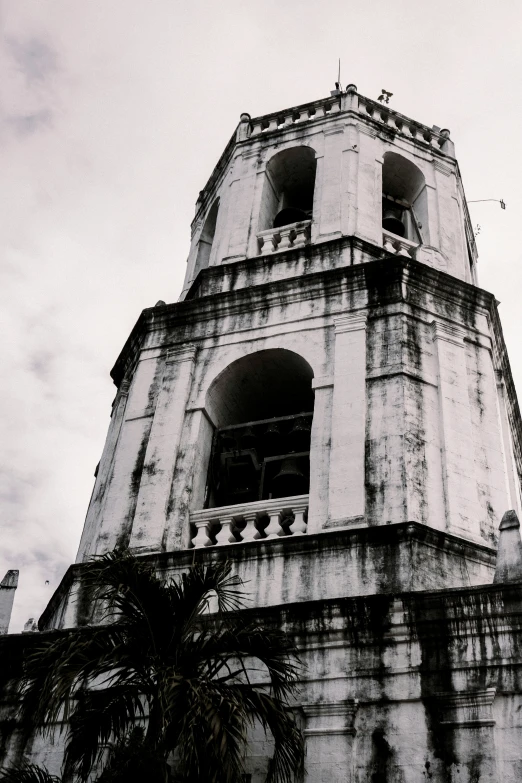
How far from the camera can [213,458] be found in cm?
1261

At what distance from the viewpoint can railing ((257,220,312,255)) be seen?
15008 millimetres

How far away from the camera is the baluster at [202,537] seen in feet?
36.4

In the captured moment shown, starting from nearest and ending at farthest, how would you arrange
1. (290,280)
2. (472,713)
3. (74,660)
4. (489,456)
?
1. (74,660)
2. (472,713)
3. (489,456)
4. (290,280)

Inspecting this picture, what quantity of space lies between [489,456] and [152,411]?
14.4 feet

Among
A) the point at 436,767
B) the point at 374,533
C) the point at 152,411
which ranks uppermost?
the point at 152,411

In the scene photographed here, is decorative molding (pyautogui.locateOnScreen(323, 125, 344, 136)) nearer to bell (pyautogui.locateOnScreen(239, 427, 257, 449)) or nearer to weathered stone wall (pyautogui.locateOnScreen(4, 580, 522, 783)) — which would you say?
bell (pyautogui.locateOnScreen(239, 427, 257, 449))

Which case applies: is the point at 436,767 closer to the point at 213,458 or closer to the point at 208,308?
the point at 213,458

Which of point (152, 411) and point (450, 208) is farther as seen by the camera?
point (450, 208)

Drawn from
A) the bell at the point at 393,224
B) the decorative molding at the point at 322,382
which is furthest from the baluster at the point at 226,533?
the bell at the point at 393,224

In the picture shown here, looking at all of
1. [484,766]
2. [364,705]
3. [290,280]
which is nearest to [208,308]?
[290,280]

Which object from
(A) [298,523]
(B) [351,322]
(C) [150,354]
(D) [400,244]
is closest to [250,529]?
(A) [298,523]

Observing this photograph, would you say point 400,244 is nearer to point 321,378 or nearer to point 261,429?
point 321,378

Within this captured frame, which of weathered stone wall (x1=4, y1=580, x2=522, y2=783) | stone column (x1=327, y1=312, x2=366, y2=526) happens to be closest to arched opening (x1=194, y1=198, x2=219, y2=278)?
stone column (x1=327, y1=312, x2=366, y2=526)

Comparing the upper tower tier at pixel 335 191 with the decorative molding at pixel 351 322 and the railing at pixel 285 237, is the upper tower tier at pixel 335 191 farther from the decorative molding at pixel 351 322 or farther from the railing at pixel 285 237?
the decorative molding at pixel 351 322
